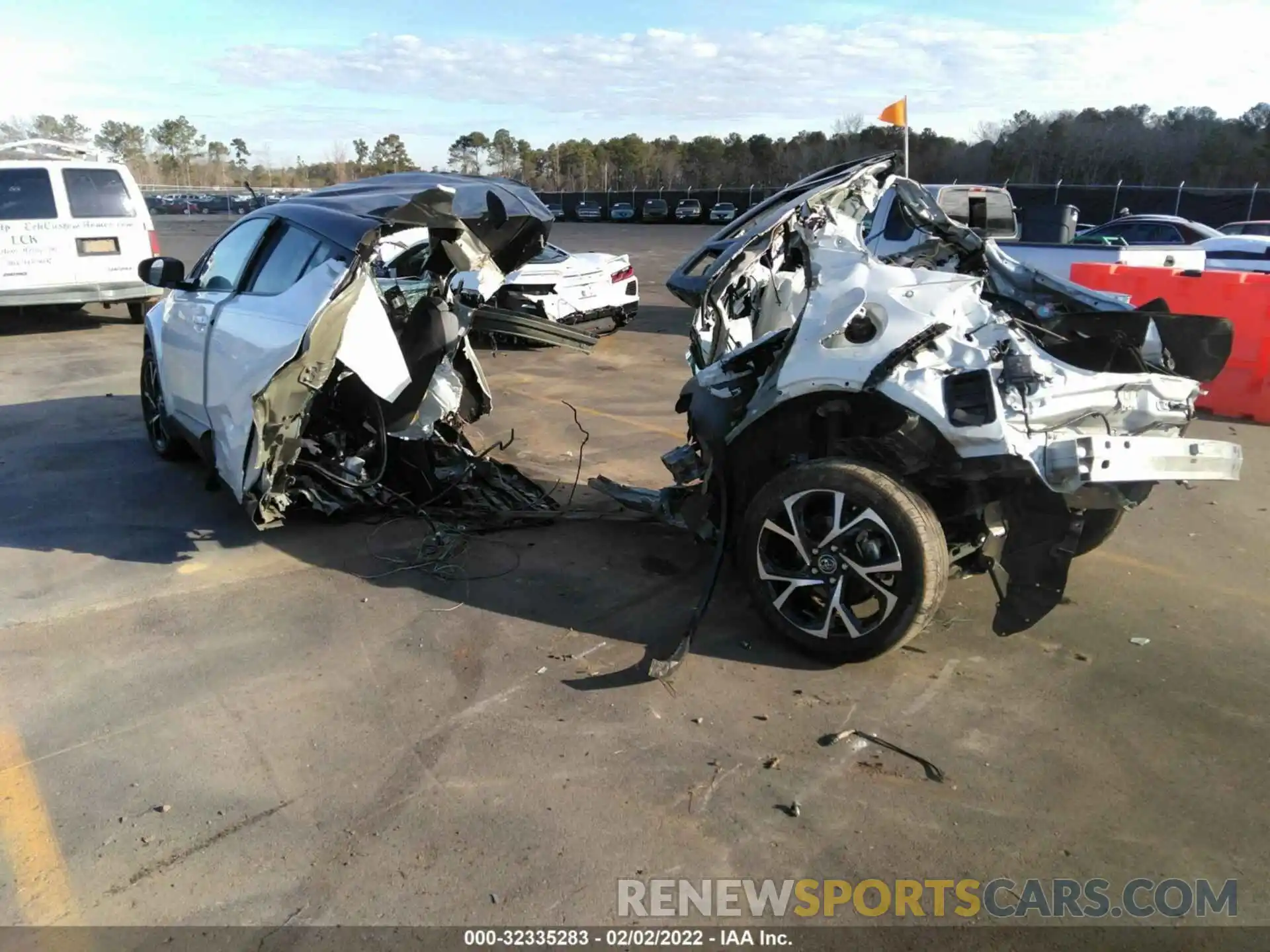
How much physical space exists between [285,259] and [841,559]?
3.66 meters

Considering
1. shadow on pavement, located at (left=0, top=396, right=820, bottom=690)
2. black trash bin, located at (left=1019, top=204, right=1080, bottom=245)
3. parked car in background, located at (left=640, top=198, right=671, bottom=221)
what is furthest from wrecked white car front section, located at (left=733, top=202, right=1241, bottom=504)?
parked car in background, located at (left=640, top=198, right=671, bottom=221)

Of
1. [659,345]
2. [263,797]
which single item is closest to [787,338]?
[263,797]

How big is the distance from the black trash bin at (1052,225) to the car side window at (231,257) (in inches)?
482

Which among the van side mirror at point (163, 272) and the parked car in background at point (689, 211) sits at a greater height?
the parked car in background at point (689, 211)

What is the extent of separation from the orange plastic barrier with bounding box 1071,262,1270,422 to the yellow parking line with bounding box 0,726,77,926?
29.8ft

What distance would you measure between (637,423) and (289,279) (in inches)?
147

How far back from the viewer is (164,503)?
19.9ft

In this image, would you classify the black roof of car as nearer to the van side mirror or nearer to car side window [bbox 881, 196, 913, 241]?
the van side mirror

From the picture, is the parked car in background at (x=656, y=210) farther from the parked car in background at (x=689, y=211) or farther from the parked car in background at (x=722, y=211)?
the parked car in background at (x=722, y=211)

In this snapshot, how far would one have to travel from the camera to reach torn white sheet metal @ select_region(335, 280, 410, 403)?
15.4ft

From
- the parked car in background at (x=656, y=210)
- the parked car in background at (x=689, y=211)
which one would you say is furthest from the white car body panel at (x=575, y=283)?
the parked car in background at (x=656, y=210)

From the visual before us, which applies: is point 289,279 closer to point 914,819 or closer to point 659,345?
point 914,819

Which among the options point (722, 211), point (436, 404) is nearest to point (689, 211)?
point (722, 211)

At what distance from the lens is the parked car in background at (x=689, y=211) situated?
44.6 metres
